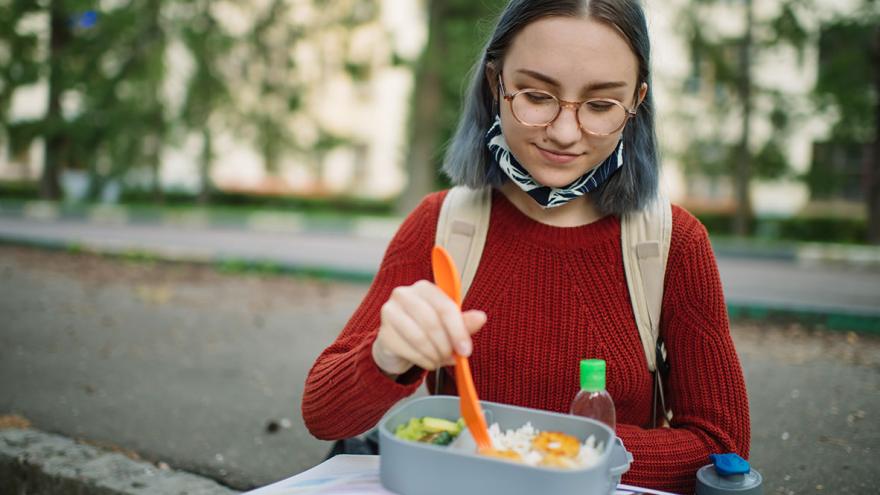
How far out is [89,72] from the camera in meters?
18.1

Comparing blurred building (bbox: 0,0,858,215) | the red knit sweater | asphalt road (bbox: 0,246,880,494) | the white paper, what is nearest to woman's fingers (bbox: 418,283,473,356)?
the white paper

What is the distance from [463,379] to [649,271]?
0.72 meters

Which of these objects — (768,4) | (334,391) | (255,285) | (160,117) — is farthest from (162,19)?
(334,391)

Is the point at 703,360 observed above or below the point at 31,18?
below

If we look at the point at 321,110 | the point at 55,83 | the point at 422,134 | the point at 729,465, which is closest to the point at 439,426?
the point at 729,465

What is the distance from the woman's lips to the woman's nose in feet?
0.15

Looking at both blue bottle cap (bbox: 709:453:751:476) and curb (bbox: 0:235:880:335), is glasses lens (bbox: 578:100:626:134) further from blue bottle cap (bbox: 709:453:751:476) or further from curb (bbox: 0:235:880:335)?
curb (bbox: 0:235:880:335)

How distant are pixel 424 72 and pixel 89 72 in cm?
944

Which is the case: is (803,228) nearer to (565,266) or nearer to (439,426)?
(565,266)

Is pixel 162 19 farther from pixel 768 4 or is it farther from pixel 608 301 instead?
pixel 608 301

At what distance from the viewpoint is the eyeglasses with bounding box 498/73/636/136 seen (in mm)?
1483

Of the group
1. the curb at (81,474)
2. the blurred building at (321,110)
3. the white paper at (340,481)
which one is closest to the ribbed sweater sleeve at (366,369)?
the white paper at (340,481)

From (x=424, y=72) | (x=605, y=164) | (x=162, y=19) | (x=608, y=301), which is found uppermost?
(x=162, y=19)

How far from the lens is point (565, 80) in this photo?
1.45 metres
